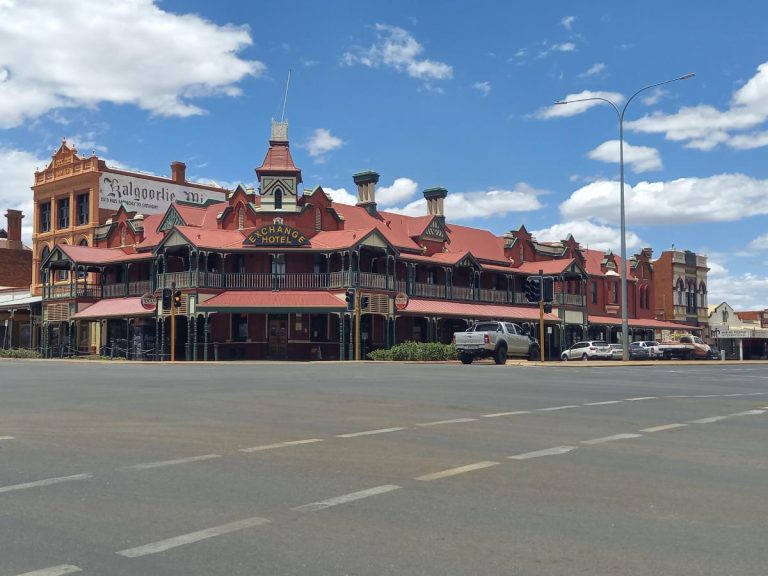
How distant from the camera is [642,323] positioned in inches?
2630

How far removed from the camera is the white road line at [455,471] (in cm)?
749

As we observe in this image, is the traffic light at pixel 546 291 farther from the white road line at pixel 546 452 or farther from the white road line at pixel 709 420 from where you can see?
the white road line at pixel 546 452

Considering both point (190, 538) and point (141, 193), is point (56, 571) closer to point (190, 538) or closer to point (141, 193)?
point (190, 538)

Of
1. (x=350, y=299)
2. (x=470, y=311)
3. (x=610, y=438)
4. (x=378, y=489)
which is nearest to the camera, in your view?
(x=378, y=489)

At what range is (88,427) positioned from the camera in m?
10.8

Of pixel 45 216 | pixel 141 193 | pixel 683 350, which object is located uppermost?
pixel 141 193

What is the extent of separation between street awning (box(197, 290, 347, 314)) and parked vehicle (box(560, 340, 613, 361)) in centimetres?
1678

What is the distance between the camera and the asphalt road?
503cm

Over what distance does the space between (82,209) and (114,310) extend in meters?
14.0

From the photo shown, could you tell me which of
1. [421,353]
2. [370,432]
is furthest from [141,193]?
[370,432]

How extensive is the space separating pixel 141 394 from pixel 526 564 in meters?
12.5

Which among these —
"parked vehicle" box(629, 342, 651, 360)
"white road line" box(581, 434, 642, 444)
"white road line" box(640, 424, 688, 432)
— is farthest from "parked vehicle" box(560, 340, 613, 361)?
"white road line" box(581, 434, 642, 444)

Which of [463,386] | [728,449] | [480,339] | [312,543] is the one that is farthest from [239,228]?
[312,543]

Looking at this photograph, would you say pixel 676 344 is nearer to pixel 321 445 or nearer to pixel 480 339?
pixel 480 339
